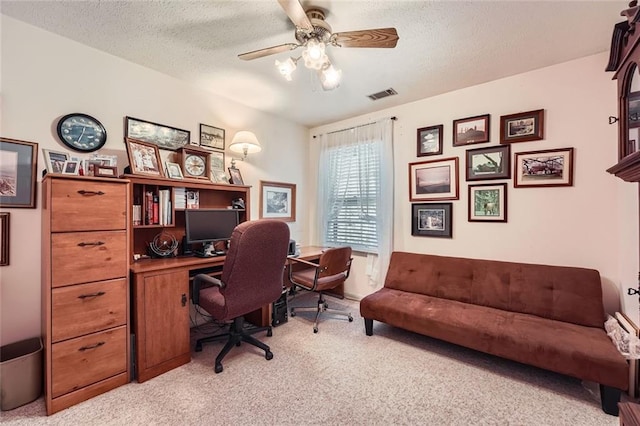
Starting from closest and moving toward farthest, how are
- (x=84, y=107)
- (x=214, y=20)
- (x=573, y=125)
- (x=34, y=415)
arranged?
(x=34, y=415), (x=214, y=20), (x=84, y=107), (x=573, y=125)

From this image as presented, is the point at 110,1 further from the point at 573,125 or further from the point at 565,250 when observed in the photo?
the point at 565,250

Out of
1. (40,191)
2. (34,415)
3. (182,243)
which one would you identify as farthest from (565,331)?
(40,191)

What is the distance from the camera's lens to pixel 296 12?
1.48 m

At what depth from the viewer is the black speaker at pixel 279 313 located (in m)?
2.87

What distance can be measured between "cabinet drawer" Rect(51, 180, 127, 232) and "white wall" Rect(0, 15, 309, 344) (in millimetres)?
558

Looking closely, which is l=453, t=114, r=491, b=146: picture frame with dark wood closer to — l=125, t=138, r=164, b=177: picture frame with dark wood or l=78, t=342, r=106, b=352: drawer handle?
l=125, t=138, r=164, b=177: picture frame with dark wood

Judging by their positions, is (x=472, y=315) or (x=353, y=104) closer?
(x=472, y=315)

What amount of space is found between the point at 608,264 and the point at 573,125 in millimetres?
1210

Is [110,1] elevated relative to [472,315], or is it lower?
elevated

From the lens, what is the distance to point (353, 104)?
338cm

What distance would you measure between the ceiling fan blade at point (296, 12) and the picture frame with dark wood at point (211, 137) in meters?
1.83

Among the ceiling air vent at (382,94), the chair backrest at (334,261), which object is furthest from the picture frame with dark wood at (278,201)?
the ceiling air vent at (382,94)

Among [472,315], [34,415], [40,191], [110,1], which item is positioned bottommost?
[34,415]

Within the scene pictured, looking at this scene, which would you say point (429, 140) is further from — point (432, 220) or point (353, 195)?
point (353, 195)
